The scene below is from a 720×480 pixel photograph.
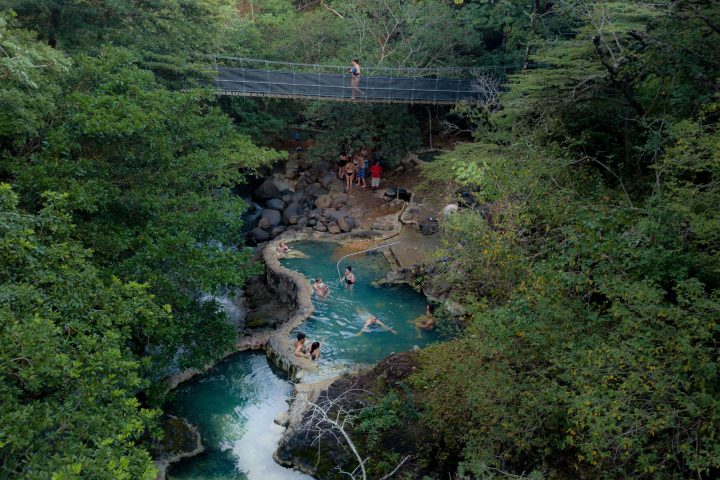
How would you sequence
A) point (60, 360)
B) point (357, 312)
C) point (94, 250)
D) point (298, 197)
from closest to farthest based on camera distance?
point (60, 360), point (94, 250), point (357, 312), point (298, 197)

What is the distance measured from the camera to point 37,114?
8.83m

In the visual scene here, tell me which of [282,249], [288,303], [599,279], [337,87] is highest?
[337,87]

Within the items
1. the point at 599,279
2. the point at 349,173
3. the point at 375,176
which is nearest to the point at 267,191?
the point at 349,173

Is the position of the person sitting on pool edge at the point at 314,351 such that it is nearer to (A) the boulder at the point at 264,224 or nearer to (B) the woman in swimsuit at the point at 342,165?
(A) the boulder at the point at 264,224

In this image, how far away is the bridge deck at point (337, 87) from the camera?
685 inches

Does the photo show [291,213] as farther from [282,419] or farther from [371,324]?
[282,419]

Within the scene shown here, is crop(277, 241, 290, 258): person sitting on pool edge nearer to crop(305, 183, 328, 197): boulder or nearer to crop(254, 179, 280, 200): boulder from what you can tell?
crop(305, 183, 328, 197): boulder

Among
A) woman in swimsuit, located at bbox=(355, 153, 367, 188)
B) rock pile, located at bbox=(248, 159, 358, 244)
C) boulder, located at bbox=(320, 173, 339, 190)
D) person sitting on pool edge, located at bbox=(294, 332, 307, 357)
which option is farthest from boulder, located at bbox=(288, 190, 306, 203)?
person sitting on pool edge, located at bbox=(294, 332, 307, 357)

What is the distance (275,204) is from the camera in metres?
19.9


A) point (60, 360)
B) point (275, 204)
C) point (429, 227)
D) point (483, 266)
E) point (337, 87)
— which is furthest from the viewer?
point (275, 204)

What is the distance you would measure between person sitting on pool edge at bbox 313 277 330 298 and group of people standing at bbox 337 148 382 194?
6865mm

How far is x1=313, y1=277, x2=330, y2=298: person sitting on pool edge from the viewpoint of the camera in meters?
14.2

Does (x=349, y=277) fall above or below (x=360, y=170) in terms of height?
below

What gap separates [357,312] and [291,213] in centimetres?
667
